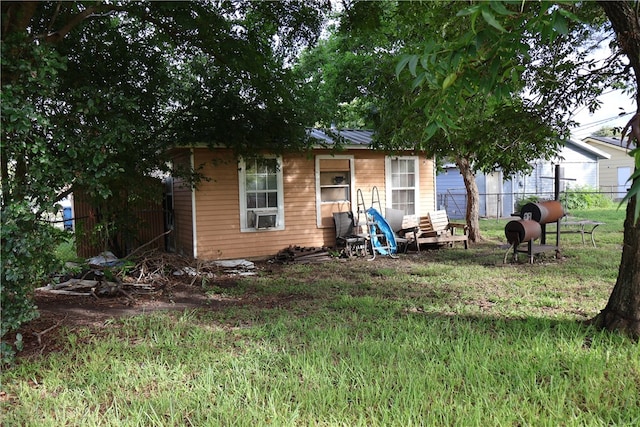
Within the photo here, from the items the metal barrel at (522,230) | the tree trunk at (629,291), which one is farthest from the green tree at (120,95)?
the tree trunk at (629,291)

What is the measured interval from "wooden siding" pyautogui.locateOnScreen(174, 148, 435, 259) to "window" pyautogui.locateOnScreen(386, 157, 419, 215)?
25 centimetres

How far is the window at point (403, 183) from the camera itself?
39.9 ft

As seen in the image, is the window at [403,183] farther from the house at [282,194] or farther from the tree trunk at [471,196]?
the tree trunk at [471,196]

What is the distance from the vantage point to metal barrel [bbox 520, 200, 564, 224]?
8.73m

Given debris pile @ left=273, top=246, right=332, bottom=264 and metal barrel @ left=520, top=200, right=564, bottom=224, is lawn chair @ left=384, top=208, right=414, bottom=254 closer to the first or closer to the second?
debris pile @ left=273, top=246, right=332, bottom=264

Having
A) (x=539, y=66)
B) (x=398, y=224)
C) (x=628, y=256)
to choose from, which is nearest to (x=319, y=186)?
(x=398, y=224)

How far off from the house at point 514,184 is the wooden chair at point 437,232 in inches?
371

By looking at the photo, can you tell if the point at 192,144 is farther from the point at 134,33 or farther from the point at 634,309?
the point at 634,309

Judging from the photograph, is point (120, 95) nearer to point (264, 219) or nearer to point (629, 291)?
point (629, 291)

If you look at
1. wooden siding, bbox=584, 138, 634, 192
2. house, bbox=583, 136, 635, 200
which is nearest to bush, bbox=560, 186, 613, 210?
house, bbox=583, 136, 635, 200

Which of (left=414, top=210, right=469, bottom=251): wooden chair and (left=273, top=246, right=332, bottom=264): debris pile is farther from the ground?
(left=414, top=210, right=469, bottom=251): wooden chair

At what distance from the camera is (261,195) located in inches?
426

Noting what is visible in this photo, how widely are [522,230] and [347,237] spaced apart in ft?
13.2

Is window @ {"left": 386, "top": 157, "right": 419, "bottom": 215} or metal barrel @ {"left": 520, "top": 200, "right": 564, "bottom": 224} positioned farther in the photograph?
window @ {"left": 386, "top": 157, "right": 419, "bottom": 215}
